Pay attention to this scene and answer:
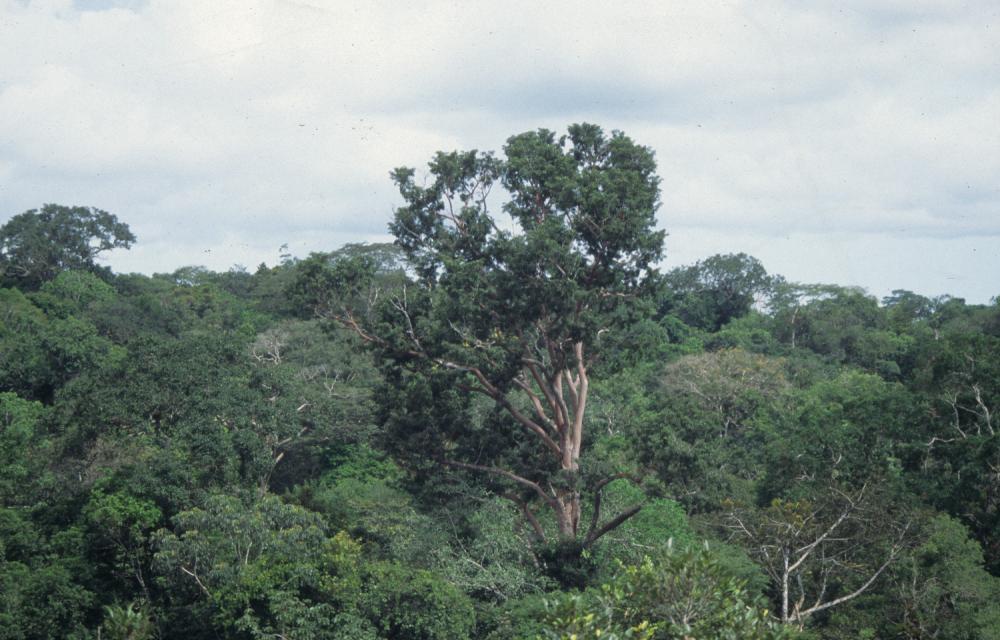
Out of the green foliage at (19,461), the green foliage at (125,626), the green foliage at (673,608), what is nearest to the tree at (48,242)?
the green foliage at (19,461)

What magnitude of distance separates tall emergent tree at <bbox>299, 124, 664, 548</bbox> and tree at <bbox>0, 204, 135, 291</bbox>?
33258mm

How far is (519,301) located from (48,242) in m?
37.1

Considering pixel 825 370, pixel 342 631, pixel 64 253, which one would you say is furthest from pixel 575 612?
pixel 64 253

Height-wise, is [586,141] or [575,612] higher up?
[586,141]

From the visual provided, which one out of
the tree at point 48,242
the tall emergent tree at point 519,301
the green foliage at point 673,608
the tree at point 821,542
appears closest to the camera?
the green foliage at point 673,608

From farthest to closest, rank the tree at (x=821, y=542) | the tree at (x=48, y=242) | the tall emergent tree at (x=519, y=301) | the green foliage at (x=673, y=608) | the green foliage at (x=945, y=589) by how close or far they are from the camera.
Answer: the tree at (x=48, y=242)
the tall emergent tree at (x=519, y=301)
the tree at (x=821, y=542)
the green foliage at (x=945, y=589)
the green foliage at (x=673, y=608)

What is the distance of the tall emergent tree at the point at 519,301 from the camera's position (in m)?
19.6

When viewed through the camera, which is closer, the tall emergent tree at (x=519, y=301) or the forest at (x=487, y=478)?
the forest at (x=487, y=478)

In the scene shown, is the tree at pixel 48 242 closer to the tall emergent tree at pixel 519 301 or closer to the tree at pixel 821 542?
the tall emergent tree at pixel 519 301

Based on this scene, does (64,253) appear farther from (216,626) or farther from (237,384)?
(216,626)

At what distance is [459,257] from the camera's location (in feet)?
69.5

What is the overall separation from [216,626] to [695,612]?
1011cm

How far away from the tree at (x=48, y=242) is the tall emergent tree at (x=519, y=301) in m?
33.3

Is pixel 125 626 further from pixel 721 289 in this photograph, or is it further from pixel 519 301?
pixel 721 289
